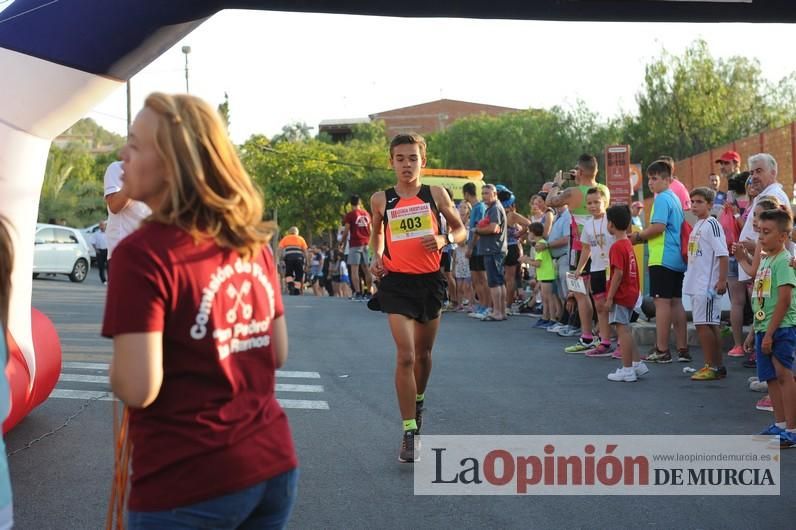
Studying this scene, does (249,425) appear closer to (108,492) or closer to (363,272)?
(108,492)

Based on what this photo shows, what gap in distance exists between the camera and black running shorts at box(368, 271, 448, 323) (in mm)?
6871

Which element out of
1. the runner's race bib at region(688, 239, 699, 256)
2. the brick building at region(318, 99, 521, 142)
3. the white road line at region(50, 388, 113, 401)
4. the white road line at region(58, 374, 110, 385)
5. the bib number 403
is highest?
the brick building at region(318, 99, 521, 142)

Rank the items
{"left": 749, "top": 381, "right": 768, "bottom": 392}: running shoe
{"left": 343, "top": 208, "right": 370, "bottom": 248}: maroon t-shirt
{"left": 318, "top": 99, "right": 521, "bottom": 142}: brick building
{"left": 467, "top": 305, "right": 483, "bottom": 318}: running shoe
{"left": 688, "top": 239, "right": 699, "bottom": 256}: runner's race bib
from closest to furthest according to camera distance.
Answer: {"left": 749, "top": 381, "right": 768, "bottom": 392}: running shoe, {"left": 688, "top": 239, "right": 699, "bottom": 256}: runner's race bib, {"left": 467, "top": 305, "right": 483, "bottom": 318}: running shoe, {"left": 343, "top": 208, "right": 370, "bottom": 248}: maroon t-shirt, {"left": 318, "top": 99, "right": 521, "bottom": 142}: brick building

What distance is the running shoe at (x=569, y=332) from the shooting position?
14.3 meters

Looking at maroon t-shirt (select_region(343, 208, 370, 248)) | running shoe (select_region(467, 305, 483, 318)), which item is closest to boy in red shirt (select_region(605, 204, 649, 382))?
running shoe (select_region(467, 305, 483, 318))

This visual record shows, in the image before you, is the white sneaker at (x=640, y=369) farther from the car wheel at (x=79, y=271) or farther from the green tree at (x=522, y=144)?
the green tree at (x=522, y=144)

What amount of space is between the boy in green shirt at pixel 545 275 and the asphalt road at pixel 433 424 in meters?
0.93

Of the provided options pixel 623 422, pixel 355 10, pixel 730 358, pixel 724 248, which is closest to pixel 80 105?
pixel 355 10

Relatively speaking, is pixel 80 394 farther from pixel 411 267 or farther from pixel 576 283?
pixel 576 283

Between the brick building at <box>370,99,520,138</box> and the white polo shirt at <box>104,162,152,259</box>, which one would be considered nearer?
the white polo shirt at <box>104,162,152,259</box>

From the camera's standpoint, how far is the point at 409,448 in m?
6.80

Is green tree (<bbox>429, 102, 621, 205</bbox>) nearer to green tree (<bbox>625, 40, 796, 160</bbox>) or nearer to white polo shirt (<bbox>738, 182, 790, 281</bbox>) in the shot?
green tree (<bbox>625, 40, 796, 160</bbox>)

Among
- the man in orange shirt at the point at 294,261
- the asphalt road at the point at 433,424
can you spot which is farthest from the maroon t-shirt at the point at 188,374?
the man in orange shirt at the point at 294,261

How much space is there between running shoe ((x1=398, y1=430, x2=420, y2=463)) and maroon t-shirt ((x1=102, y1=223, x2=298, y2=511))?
4.12 meters
